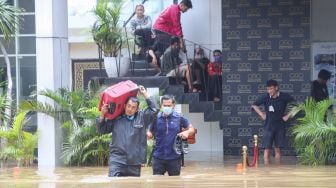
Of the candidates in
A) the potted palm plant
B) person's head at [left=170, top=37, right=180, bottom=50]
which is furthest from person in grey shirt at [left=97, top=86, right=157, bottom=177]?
person's head at [left=170, top=37, right=180, bottom=50]

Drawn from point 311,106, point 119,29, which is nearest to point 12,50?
point 119,29

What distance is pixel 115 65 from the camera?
1862 cm

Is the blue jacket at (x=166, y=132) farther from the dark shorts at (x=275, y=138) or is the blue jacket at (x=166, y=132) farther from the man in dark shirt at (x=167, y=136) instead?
the dark shorts at (x=275, y=138)

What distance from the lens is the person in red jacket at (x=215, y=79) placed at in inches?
776

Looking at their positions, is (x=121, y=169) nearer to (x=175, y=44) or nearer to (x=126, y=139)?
(x=126, y=139)

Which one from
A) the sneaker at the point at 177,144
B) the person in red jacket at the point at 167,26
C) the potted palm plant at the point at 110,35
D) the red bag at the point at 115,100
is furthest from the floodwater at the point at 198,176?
the person in red jacket at the point at 167,26

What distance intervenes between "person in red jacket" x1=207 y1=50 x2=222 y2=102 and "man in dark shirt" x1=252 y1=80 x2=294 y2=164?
207cm

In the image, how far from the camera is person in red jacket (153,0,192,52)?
19000mm

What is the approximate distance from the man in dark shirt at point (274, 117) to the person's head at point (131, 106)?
6906mm

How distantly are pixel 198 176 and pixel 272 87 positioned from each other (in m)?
5.90

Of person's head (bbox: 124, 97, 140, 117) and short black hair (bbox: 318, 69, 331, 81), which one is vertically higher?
short black hair (bbox: 318, 69, 331, 81)

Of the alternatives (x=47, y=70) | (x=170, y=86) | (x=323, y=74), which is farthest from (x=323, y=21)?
(x=47, y=70)

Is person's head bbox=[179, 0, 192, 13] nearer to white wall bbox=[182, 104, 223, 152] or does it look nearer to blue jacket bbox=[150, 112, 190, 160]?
white wall bbox=[182, 104, 223, 152]

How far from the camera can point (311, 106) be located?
16750mm
